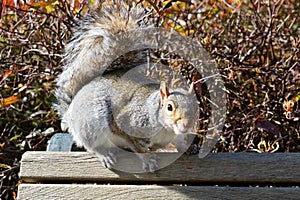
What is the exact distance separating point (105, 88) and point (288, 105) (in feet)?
1.71

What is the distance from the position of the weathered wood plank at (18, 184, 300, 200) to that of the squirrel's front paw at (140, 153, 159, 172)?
0.04 metres

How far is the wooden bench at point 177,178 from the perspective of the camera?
126 centimetres

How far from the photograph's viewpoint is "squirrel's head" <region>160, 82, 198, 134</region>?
122 cm

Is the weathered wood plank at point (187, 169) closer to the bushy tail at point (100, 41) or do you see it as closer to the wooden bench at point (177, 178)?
the wooden bench at point (177, 178)

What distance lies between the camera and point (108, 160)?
4.19ft

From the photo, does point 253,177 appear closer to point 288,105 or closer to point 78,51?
point 288,105

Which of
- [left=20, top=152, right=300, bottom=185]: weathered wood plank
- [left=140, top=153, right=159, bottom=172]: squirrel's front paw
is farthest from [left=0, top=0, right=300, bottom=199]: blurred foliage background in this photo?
[left=140, top=153, right=159, bottom=172]: squirrel's front paw

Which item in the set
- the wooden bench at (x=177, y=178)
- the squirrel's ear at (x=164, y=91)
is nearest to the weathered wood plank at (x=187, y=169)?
the wooden bench at (x=177, y=178)

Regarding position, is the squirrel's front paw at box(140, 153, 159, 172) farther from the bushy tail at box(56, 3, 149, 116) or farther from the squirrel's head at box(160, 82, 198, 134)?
the bushy tail at box(56, 3, 149, 116)

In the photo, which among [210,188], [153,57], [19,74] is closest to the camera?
[210,188]

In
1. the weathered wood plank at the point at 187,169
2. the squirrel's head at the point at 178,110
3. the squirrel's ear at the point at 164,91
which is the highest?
the squirrel's ear at the point at 164,91

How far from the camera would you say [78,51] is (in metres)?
1.49

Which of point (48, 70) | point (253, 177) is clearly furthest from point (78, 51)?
point (253, 177)

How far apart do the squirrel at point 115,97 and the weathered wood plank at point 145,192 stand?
59 millimetres
